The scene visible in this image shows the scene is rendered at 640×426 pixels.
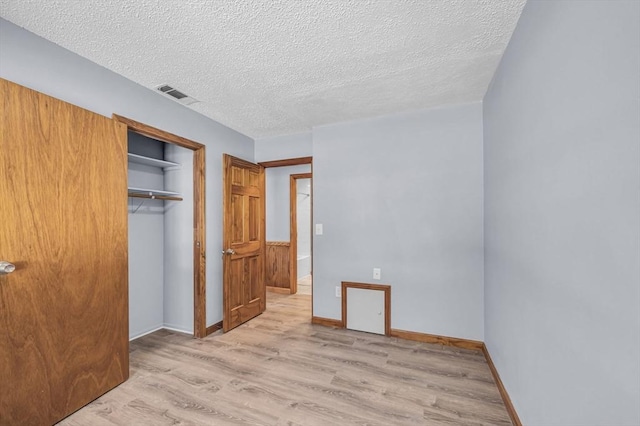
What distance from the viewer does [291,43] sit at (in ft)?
5.66

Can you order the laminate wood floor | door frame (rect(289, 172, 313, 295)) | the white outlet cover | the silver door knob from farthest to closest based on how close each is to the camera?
door frame (rect(289, 172, 313, 295)) → the white outlet cover → the laminate wood floor → the silver door knob

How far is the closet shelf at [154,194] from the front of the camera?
102 inches

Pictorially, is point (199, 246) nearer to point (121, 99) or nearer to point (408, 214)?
point (121, 99)

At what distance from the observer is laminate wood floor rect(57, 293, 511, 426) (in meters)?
1.70

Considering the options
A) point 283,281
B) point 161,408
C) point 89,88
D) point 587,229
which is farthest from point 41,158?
point 283,281

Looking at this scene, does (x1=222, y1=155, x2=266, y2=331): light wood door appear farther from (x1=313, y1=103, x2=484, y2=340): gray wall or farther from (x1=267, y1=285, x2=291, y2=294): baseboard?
(x1=267, y1=285, x2=291, y2=294): baseboard

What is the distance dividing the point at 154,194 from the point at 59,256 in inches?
49.5

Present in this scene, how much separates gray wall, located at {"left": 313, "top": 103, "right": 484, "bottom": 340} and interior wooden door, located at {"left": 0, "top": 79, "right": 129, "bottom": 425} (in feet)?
6.47

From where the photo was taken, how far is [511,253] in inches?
67.1

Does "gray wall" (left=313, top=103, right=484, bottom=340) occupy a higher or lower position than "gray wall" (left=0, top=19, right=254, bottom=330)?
lower

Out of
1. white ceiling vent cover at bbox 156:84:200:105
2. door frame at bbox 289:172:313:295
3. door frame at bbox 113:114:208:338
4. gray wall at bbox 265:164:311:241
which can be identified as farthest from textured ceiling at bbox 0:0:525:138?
gray wall at bbox 265:164:311:241

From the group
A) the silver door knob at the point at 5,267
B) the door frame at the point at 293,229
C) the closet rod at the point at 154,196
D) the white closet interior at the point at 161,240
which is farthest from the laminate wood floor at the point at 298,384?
the door frame at the point at 293,229

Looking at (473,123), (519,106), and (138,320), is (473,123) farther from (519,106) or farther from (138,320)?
(138,320)

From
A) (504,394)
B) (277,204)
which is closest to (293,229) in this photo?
(277,204)
